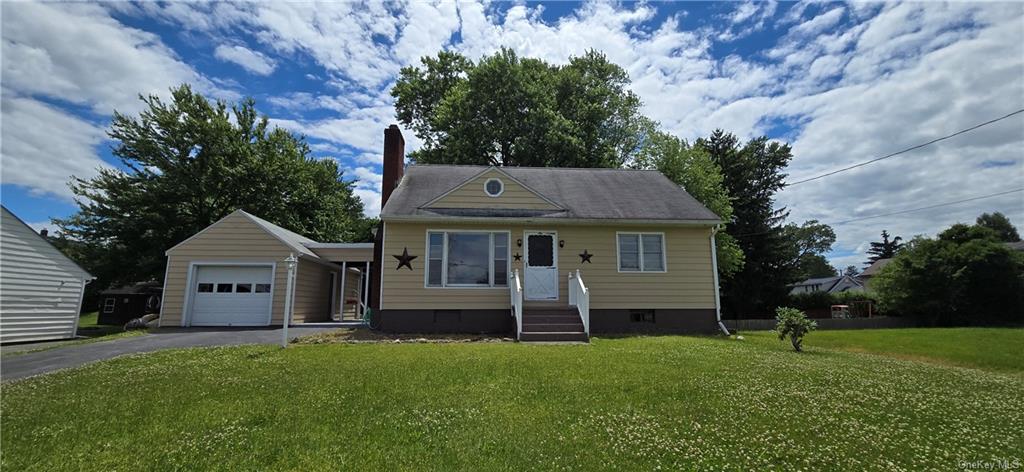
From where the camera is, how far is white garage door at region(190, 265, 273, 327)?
16156 millimetres

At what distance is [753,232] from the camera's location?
30453 millimetres

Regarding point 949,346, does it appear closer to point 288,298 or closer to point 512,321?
point 512,321

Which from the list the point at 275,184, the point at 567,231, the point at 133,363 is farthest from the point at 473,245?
the point at 275,184

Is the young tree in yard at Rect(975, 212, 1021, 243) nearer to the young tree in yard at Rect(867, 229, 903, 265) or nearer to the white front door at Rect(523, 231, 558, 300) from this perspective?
the young tree in yard at Rect(867, 229, 903, 265)

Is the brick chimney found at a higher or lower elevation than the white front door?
higher

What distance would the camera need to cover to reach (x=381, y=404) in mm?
5379

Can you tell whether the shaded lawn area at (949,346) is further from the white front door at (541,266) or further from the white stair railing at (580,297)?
the white front door at (541,266)

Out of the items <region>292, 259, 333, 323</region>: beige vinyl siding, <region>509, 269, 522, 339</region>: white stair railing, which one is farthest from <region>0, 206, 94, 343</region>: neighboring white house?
<region>509, 269, 522, 339</region>: white stair railing

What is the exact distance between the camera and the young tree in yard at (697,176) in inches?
977

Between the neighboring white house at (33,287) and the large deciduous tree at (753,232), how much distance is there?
3121 cm

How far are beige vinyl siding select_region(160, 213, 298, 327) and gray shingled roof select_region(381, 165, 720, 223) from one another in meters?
5.25

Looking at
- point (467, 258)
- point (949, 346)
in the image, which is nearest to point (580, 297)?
point (467, 258)

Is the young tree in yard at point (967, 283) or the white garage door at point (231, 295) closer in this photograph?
the white garage door at point (231, 295)

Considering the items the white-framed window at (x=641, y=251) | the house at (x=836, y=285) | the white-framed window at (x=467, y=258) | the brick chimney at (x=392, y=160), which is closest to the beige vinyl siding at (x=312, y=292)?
the brick chimney at (x=392, y=160)
